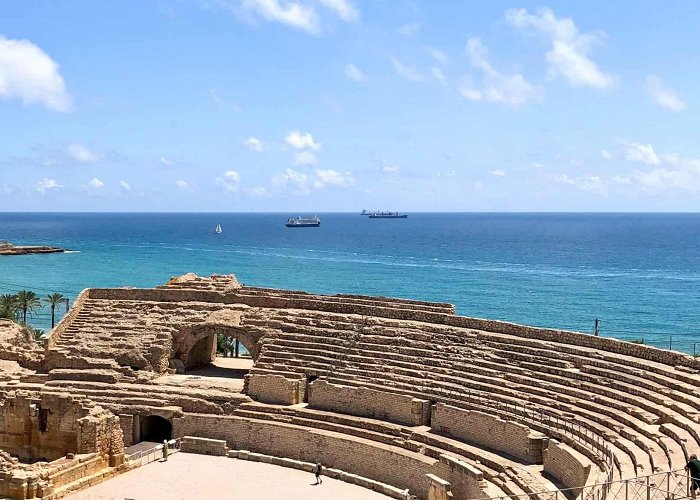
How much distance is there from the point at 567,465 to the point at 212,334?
67.6ft

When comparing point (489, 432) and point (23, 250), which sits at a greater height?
point (23, 250)

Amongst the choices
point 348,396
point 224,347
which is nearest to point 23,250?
point 224,347

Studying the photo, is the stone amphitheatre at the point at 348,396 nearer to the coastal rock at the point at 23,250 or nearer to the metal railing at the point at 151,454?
the metal railing at the point at 151,454

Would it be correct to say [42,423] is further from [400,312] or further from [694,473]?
[694,473]

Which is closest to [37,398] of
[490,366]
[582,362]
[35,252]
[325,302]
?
[325,302]

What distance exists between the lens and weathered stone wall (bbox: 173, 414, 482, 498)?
26.3 metres

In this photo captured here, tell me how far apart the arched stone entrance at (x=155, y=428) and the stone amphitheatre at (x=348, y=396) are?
0.10m

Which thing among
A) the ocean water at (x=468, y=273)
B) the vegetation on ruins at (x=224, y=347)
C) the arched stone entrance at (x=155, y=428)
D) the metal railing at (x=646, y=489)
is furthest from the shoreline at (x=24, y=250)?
the metal railing at (x=646, y=489)

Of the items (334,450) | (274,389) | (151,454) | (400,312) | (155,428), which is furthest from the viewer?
(400,312)

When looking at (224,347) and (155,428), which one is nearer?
(155,428)

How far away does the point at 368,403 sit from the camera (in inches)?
1232

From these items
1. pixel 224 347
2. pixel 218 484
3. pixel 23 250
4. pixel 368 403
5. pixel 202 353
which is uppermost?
pixel 23 250

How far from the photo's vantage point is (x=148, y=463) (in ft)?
100

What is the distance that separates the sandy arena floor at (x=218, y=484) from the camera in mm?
26766
